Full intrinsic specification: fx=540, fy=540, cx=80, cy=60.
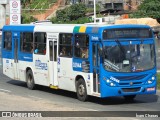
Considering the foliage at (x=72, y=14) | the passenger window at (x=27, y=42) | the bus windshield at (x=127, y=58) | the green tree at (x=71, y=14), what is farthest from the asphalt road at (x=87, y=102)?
the green tree at (x=71, y=14)

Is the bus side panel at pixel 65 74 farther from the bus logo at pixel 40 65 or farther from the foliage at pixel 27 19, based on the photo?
the foliage at pixel 27 19

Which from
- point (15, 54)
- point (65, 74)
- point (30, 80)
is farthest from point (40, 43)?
point (15, 54)

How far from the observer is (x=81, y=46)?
703 inches

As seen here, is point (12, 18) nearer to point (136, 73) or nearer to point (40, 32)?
point (40, 32)

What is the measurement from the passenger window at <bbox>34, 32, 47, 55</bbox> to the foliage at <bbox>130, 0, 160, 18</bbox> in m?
47.7

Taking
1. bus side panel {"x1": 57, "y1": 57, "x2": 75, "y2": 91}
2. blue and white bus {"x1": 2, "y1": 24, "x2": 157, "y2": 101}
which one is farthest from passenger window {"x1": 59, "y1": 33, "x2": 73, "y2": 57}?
bus side panel {"x1": 57, "y1": 57, "x2": 75, "y2": 91}

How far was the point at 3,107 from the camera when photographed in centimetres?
1492

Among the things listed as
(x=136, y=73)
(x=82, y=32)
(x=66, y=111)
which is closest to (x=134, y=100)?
(x=136, y=73)

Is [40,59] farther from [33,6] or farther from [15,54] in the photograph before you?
[33,6]

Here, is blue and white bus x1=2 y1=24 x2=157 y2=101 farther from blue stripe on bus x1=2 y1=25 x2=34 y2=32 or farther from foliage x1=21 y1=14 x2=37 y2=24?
foliage x1=21 y1=14 x2=37 y2=24

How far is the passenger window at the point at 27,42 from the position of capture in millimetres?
21781

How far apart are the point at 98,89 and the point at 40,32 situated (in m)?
5.04

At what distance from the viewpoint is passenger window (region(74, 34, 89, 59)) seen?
17516 mm

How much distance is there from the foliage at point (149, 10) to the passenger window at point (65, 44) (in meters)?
49.5
